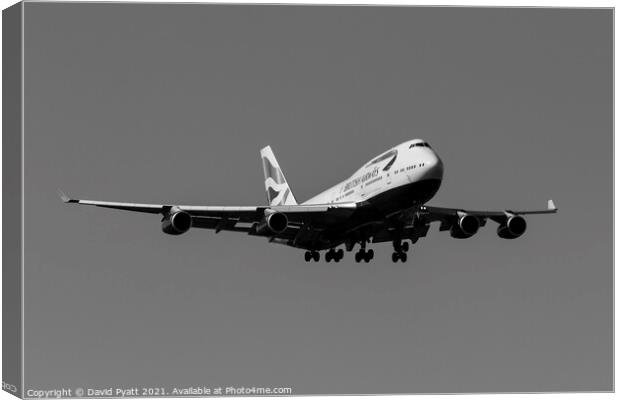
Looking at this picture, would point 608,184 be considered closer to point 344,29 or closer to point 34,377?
point 344,29

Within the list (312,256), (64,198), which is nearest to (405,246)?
(312,256)

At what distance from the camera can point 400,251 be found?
4650 cm

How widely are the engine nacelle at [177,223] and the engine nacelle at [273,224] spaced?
2665 millimetres

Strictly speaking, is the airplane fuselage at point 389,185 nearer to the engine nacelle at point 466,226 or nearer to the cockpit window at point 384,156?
the cockpit window at point 384,156

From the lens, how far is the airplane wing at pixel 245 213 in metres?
42.9

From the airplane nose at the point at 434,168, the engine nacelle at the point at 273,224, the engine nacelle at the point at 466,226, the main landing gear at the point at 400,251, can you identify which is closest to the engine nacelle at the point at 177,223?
the engine nacelle at the point at 273,224

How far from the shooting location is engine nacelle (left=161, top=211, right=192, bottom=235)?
42.3m

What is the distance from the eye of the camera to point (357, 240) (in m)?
47.0

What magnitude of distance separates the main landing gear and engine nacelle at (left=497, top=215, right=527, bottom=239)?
350 cm

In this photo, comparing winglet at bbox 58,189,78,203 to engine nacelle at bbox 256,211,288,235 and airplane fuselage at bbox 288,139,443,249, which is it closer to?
engine nacelle at bbox 256,211,288,235

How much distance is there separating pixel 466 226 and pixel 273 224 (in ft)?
23.5

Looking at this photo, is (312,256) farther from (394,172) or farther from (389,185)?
(394,172)

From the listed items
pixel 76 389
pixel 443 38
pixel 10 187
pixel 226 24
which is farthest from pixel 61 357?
pixel 443 38

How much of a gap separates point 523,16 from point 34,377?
17.1 metres
